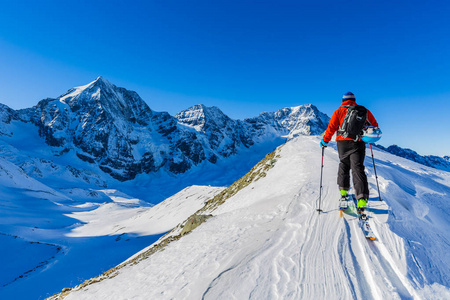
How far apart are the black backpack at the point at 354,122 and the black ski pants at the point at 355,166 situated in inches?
10.4

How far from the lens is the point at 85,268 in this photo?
24672 millimetres

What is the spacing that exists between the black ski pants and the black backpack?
263 millimetres

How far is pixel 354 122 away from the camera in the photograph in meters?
6.00

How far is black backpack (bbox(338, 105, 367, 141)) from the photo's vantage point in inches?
236

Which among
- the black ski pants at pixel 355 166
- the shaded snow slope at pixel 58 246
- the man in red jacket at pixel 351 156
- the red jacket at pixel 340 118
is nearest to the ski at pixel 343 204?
the man in red jacket at pixel 351 156

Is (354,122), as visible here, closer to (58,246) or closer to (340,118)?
(340,118)

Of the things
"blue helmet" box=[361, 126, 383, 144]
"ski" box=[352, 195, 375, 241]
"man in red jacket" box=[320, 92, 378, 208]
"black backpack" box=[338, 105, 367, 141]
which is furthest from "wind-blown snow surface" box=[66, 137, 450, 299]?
"black backpack" box=[338, 105, 367, 141]

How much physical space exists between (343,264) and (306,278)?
90cm

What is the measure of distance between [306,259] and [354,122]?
3.59 m

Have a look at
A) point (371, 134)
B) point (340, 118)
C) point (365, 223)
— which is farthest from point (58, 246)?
point (371, 134)

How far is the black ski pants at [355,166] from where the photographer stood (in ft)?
19.3

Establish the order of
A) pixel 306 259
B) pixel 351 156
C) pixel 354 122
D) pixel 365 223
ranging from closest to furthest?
pixel 306 259 → pixel 365 223 → pixel 354 122 → pixel 351 156

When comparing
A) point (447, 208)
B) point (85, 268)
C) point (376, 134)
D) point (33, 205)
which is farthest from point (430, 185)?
point (33, 205)

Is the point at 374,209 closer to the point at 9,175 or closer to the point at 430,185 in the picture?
the point at 430,185
